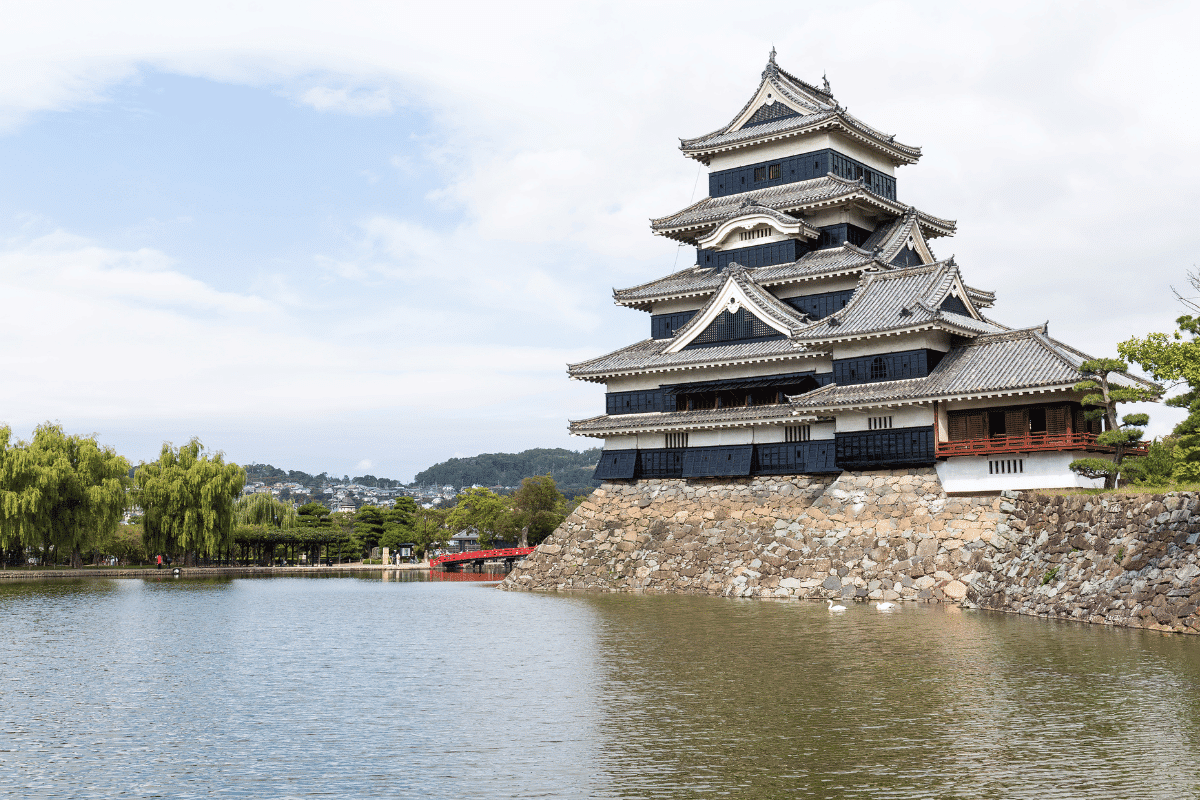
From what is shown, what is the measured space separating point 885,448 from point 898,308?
5.42m

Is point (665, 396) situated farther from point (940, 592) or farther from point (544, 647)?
point (544, 647)

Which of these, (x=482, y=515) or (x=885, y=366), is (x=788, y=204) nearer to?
(x=885, y=366)

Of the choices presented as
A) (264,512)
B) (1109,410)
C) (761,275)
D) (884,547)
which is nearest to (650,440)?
(761,275)

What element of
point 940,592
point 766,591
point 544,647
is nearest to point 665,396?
point 766,591

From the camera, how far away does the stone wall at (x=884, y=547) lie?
27875mm

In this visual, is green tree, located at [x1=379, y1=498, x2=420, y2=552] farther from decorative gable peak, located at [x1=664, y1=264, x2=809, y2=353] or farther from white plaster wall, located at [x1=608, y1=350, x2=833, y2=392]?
decorative gable peak, located at [x1=664, y1=264, x2=809, y2=353]

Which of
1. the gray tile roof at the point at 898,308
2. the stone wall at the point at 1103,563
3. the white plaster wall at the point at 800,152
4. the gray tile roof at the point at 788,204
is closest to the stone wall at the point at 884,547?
the stone wall at the point at 1103,563

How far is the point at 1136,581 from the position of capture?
27.8m

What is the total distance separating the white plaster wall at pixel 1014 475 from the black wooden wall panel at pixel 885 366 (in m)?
3.63

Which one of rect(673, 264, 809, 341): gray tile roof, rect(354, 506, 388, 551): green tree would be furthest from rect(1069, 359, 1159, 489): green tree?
rect(354, 506, 388, 551): green tree

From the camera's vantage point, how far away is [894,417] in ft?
130

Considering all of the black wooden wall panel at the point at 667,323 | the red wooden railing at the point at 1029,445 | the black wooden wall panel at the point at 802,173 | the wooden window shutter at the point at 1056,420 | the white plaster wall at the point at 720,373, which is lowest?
the red wooden railing at the point at 1029,445

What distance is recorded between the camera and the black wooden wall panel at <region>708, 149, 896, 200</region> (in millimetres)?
49844

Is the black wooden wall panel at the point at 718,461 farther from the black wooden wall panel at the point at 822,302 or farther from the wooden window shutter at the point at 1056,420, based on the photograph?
the wooden window shutter at the point at 1056,420
